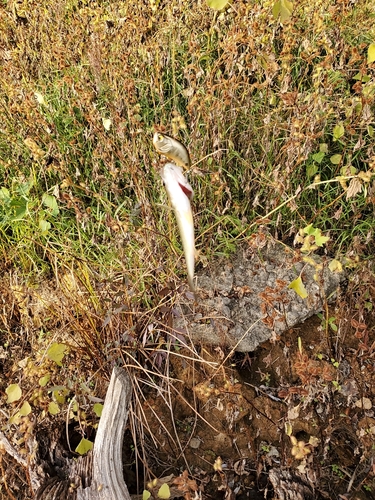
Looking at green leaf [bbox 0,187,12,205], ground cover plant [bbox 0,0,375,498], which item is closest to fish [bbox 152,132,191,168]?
ground cover plant [bbox 0,0,375,498]

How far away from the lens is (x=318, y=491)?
1556 millimetres

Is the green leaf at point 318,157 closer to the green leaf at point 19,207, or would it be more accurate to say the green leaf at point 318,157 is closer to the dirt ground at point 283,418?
the dirt ground at point 283,418

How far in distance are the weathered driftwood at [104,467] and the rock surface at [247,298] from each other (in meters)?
0.34

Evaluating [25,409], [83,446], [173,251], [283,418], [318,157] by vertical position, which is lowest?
[283,418]

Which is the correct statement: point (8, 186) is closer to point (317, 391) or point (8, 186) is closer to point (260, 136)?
point (260, 136)

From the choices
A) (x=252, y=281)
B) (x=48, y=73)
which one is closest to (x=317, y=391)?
(x=252, y=281)

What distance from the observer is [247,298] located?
195cm

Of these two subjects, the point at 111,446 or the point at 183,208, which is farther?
the point at 111,446

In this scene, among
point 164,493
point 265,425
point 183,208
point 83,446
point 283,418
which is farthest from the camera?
point 265,425

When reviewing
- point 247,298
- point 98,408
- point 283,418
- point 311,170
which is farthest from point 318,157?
point 98,408

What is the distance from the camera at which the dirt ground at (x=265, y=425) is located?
1.57m

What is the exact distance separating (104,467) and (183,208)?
40.5 inches

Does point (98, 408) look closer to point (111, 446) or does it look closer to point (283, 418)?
point (111, 446)

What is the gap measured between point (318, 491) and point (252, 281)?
796 millimetres
